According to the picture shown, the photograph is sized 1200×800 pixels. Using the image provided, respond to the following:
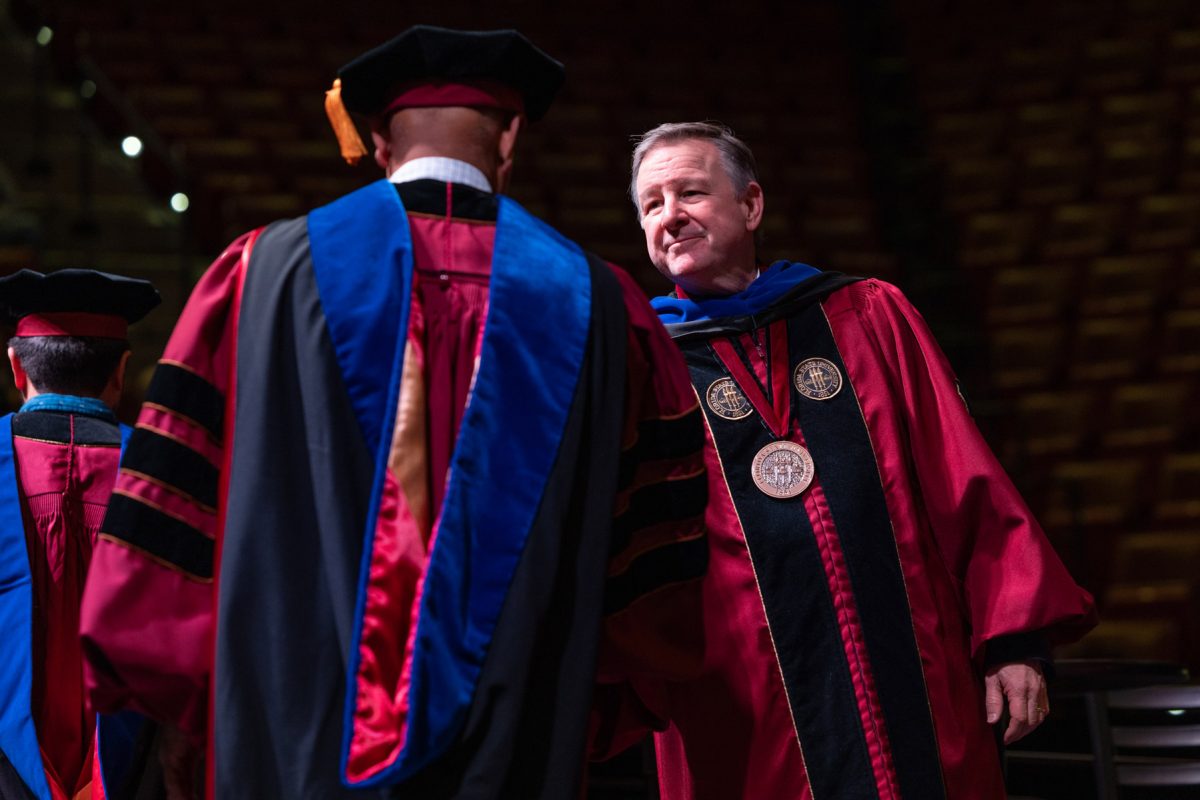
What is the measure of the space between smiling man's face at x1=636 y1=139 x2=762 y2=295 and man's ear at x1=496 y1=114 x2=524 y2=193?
707 mm

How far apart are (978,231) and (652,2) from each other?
10.3 feet

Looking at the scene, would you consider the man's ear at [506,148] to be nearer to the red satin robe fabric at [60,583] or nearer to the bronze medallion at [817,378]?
the bronze medallion at [817,378]

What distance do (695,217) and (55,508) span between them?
1252 mm

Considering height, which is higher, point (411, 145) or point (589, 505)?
point (411, 145)

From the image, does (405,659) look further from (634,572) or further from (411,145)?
(411,145)

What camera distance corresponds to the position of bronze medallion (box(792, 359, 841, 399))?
7.77 feet

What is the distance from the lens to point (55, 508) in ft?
8.79

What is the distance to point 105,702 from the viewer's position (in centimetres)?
154

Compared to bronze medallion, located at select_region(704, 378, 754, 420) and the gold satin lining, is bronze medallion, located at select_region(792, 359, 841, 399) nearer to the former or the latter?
bronze medallion, located at select_region(704, 378, 754, 420)

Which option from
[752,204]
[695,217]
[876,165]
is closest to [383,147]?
[695,217]

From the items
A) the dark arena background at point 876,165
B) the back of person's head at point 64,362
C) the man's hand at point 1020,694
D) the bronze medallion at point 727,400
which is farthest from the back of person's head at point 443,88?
the dark arena background at point 876,165

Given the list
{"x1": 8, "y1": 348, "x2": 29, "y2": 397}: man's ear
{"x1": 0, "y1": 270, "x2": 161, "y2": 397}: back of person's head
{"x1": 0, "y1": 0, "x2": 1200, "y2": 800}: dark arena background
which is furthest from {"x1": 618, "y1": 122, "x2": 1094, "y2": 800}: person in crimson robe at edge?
{"x1": 0, "y1": 0, "x2": 1200, "y2": 800}: dark arena background

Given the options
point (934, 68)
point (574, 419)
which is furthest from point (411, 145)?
point (934, 68)

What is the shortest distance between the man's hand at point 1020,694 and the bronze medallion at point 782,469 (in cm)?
40
